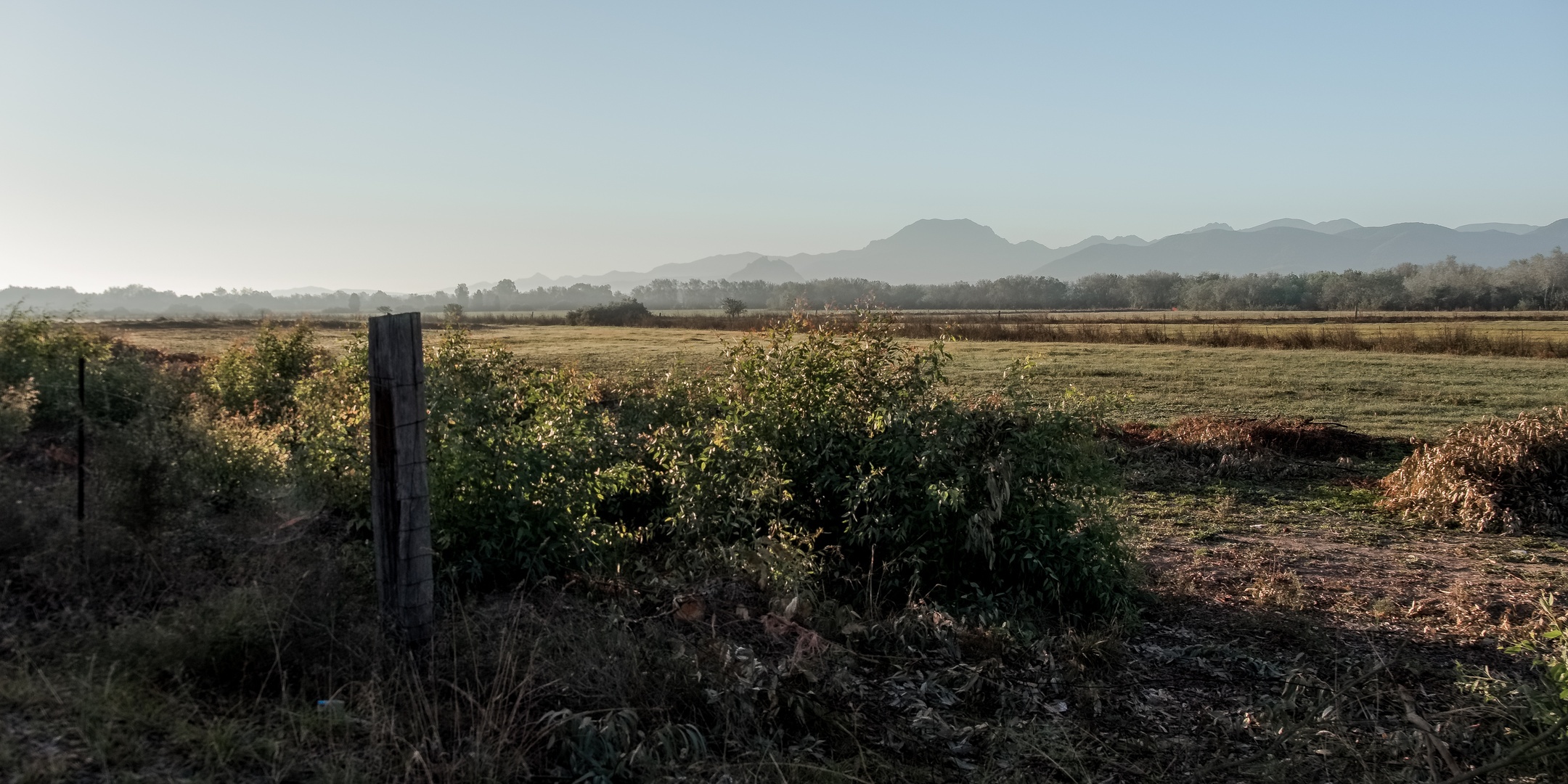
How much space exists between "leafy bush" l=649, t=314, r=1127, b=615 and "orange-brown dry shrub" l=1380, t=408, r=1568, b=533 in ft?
20.5

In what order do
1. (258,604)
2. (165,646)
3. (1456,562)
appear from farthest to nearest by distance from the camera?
(1456,562), (258,604), (165,646)

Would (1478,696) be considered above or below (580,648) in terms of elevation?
below

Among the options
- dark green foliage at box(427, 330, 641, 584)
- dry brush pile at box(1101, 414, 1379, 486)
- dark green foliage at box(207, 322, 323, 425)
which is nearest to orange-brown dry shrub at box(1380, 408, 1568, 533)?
dry brush pile at box(1101, 414, 1379, 486)

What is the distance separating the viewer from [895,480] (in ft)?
22.1

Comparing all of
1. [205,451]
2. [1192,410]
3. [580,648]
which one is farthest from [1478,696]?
[1192,410]

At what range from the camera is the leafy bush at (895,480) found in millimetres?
6609

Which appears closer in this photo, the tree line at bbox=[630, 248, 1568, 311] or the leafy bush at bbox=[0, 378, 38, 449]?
the leafy bush at bbox=[0, 378, 38, 449]

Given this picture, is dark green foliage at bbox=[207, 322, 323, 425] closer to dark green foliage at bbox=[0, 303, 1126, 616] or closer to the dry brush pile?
dark green foliage at bbox=[0, 303, 1126, 616]

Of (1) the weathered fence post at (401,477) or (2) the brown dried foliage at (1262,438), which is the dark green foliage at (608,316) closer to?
(2) the brown dried foliage at (1262,438)

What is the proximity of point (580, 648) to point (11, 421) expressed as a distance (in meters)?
5.45

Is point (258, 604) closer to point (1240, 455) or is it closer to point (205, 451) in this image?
point (205, 451)

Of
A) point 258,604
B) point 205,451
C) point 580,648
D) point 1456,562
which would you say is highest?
point 205,451

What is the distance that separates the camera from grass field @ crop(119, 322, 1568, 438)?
66.5ft

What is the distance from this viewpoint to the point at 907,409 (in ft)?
23.5
